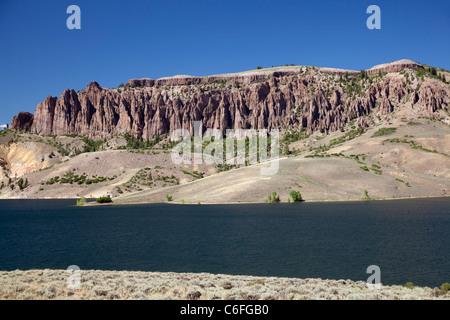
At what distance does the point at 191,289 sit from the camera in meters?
22.7

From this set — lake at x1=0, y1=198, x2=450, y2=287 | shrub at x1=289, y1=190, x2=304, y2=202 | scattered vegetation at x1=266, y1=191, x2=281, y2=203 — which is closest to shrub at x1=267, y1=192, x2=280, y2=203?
scattered vegetation at x1=266, y1=191, x2=281, y2=203

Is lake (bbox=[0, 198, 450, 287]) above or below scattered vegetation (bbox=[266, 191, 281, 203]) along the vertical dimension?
above

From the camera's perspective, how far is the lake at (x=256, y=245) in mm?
33312

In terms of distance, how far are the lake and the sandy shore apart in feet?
18.9

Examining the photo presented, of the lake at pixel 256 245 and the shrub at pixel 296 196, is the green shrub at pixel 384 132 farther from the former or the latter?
the lake at pixel 256 245

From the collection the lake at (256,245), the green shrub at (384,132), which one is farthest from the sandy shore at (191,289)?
the green shrub at (384,132)

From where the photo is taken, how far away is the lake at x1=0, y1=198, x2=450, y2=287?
33.3 metres

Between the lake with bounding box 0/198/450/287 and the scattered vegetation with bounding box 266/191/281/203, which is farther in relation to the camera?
the scattered vegetation with bounding box 266/191/281/203

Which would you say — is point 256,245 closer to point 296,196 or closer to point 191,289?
point 191,289

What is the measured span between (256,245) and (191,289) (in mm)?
22661

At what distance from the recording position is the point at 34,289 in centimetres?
2284

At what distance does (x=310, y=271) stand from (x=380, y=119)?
177972 mm

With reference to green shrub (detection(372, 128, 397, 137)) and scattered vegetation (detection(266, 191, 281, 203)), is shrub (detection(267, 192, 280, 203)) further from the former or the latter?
green shrub (detection(372, 128, 397, 137))

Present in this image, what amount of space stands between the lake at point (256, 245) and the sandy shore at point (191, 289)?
5764 millimetres
